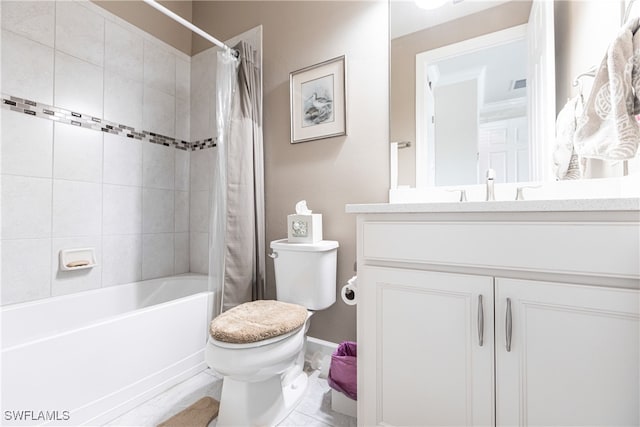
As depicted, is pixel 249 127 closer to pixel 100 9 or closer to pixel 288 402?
pixel 100 9

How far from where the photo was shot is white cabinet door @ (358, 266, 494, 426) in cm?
81

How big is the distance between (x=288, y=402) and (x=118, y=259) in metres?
1.42

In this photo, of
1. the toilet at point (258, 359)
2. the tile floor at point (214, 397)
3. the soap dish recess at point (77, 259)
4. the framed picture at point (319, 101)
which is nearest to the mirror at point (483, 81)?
the framed picture at point (319, 101)

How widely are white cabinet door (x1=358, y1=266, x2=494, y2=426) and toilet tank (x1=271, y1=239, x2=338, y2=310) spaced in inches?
19.3

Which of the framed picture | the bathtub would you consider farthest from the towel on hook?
the bathtub

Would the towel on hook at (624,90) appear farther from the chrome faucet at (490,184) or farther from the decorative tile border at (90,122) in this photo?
the decorative tile border at (90,122)

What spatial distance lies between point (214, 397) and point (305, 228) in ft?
3.08

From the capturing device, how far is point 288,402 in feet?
4.09

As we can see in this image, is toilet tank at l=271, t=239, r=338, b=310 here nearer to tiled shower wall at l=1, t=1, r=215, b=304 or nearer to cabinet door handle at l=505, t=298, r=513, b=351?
cabinet door handle at l=505, t=298, r=513, b=351

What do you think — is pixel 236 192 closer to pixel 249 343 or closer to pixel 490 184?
pixel 249 343

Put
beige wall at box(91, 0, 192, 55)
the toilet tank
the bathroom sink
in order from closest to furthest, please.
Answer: the bathroom sink < the toilet tank < beige wall at box(91, 0, 192, 55)

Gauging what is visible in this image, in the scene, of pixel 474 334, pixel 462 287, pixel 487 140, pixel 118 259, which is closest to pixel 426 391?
pixel 474 334

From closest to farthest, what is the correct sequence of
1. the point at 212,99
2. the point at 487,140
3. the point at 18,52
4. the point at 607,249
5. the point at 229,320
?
the point at 607,249 → the point at 229,320 → the point at 487,140 → the point at 18,52 → the point at 212,99

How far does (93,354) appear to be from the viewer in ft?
3.74
